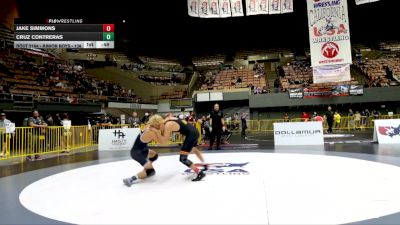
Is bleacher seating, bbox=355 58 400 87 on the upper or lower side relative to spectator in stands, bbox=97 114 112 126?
upper

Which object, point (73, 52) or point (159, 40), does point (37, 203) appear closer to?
point (73, 52)

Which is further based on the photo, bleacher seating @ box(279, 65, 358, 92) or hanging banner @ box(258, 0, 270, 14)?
bleacher seating @ box(279, 65, 358, 92)

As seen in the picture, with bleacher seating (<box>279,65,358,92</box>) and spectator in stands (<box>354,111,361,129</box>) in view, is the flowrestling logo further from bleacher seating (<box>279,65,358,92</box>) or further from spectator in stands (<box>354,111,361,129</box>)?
bleacher seating (<box>279,65,358,92</box>)

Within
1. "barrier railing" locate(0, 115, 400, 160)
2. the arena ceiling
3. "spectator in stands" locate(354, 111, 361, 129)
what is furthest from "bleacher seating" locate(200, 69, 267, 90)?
"barrier railing" locate(0, 115, 400, 160)

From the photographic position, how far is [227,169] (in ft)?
20.9

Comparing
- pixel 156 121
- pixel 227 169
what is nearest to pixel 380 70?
pixel 227 169

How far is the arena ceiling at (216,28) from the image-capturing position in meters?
31.4

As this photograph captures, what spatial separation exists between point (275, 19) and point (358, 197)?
3453 centimetres

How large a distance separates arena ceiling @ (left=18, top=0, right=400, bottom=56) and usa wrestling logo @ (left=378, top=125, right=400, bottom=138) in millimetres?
21342

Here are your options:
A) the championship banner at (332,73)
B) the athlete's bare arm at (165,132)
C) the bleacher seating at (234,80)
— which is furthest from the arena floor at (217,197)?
the bleacher seating at (234,80)

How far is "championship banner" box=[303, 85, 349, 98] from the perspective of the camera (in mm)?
24969

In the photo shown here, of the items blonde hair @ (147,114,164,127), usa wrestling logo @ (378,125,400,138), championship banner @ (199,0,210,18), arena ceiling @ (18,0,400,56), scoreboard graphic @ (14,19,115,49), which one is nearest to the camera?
blonde hair @ (147,114,164,127)

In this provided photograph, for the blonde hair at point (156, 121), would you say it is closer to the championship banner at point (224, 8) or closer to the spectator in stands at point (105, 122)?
the championship banner at point (224, 8)

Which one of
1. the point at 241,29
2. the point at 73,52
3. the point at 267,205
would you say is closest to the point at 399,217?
the point at 267,205
